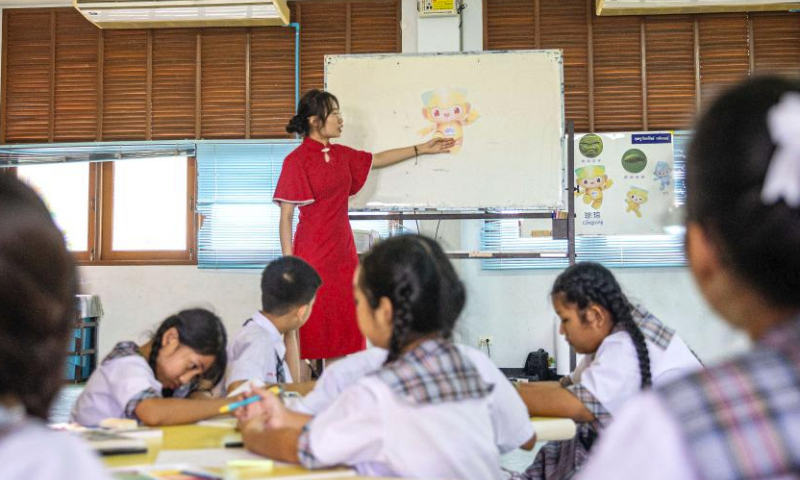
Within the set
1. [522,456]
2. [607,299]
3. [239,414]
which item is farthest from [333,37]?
[239,414]

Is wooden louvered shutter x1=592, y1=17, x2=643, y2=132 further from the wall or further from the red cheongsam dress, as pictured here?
the red cheongsam dress

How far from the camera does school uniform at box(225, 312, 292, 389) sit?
2627mm

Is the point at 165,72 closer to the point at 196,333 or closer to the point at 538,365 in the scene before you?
the point at 538,365

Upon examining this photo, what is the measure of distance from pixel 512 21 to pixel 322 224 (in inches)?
134

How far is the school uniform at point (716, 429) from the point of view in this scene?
56 cm

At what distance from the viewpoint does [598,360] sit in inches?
78.1

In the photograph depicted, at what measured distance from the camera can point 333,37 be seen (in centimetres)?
631

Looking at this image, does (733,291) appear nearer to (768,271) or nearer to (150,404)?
(768,271)

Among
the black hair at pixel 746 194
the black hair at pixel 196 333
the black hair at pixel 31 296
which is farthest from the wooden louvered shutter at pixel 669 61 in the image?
the black hair at pixel 31 296

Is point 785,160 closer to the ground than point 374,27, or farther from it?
closer to the ground

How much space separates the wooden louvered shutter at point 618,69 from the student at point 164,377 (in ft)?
15.2

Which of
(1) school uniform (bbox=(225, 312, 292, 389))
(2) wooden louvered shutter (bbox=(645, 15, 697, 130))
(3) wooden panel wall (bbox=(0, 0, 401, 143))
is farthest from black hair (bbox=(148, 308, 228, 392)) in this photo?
(2) wooden louvered shutter (bbox=(645, 15, 697, 130))

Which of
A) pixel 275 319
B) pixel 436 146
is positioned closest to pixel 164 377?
pixel 275 319

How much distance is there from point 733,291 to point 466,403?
0.76 meters
